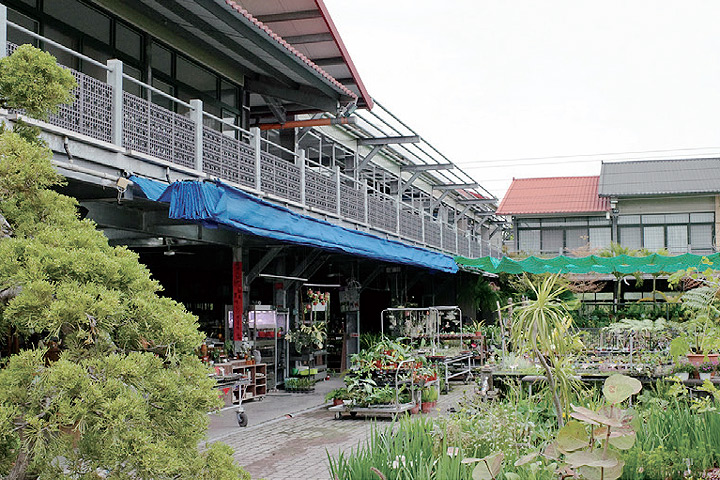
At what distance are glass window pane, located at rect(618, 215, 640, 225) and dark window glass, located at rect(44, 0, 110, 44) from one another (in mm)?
32310

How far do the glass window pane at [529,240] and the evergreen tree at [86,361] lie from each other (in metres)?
38.8

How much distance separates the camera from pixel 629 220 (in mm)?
40062

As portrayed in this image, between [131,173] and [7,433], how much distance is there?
23.6 ft

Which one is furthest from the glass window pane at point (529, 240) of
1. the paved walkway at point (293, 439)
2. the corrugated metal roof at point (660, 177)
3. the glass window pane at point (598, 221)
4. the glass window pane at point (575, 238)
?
the paved walkway at point (293, 439)

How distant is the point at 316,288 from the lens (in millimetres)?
21234

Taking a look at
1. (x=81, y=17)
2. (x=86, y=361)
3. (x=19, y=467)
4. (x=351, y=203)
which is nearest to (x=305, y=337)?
(x=351, y=203)

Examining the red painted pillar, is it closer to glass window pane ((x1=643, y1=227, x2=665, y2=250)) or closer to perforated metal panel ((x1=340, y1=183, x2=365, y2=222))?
perforated metal panel ((x1=340, y1=183, x2=365, y2=222))

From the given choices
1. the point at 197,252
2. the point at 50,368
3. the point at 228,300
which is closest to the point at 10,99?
the point at 50,368

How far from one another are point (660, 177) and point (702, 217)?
329cm

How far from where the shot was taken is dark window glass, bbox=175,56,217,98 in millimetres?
15203

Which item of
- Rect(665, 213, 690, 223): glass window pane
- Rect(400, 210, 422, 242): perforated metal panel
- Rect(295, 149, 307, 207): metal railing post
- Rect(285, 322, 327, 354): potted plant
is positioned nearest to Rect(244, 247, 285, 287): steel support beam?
Rect(295, 149, 307, 207): metal railing post

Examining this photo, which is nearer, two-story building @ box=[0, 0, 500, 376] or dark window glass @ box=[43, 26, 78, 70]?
two-story building @ box=[0, 0, 500, 376]

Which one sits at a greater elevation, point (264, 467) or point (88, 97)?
point (88, 97)

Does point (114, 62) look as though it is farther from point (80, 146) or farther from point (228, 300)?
point (228, 300)
